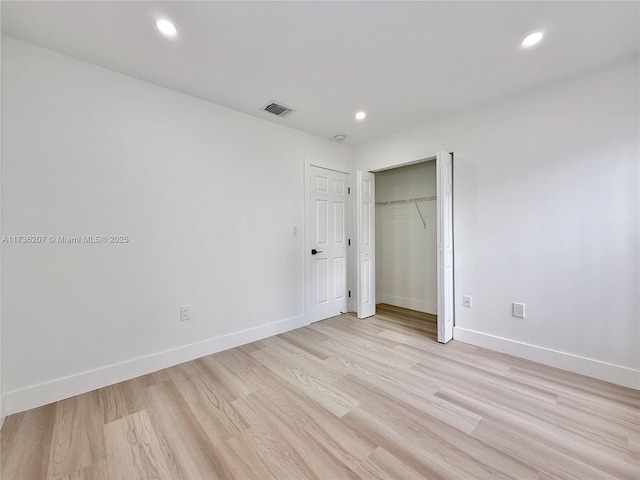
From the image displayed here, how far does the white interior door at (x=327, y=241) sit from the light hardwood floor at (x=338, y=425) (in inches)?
46.6

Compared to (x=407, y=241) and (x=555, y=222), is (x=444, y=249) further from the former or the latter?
(x=407, y=241)

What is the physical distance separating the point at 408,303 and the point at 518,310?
178cm

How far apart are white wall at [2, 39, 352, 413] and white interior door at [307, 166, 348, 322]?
22.4 inches

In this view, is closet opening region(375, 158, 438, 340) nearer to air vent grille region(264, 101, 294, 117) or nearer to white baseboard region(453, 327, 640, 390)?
white baseboard region(453, 327, 640, 390)

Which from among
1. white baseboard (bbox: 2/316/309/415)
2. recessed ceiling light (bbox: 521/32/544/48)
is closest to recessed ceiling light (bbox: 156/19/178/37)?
recessed ceiling light (bbox: 521/32/544/48)

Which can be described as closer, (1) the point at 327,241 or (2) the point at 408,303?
(1) the point at 327,241

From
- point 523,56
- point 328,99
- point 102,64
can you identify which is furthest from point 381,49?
point 102,64

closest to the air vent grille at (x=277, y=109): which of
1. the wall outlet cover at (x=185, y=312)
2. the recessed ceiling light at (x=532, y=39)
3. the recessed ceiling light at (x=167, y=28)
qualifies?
the recessed ceiling light at (x=167, y=28)

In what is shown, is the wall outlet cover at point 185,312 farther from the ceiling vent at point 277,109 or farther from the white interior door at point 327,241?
the ceiling vent at point 277,109

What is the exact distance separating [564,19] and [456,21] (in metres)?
0.66

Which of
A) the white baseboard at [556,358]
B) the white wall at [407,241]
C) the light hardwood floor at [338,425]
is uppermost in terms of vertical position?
the white wall at [407,241]

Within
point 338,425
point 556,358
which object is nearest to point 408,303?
point 556,358

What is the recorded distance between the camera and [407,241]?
165 inches

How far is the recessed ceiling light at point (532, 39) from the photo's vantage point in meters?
1.75
